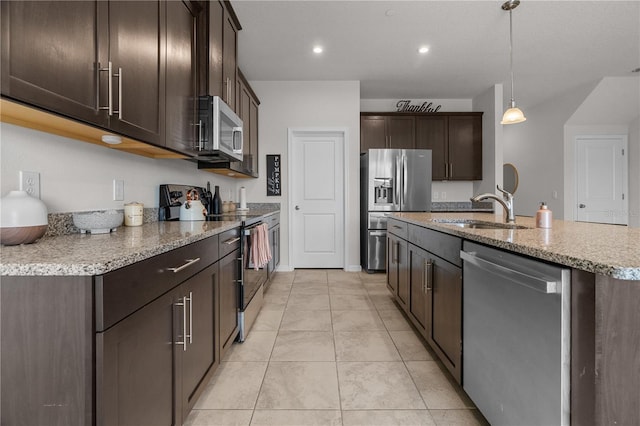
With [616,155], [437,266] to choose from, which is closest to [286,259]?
[437,266]

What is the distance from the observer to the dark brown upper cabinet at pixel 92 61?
2.76ft

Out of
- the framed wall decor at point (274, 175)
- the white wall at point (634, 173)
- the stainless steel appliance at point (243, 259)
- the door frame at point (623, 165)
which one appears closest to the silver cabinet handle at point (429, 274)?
the stainless steel appliance at point (243, 259)

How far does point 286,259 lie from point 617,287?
12.8ft

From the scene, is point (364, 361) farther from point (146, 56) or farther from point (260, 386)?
point (146, 56)

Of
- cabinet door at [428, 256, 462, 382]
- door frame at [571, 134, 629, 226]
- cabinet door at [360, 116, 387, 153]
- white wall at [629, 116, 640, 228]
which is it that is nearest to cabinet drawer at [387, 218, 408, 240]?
cabinet door at [428, 256, 462, 382]

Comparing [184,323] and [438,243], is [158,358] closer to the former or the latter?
[184,323]

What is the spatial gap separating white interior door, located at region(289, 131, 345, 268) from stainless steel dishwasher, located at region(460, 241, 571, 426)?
10.2 feet

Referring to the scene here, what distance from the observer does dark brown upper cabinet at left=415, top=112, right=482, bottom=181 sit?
489 cm

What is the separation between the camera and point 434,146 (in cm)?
490

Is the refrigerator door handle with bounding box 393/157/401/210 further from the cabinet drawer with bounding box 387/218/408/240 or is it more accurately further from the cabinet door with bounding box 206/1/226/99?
the cabinet door with bounding box 206/1/226/99

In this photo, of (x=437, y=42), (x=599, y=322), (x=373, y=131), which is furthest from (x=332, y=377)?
(x=373, y=131)

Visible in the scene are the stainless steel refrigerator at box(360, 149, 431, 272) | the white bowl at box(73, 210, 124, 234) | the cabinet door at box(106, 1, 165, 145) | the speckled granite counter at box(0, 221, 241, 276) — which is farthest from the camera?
the stainless steel refrigerator at box(360, 149, 431, 272)

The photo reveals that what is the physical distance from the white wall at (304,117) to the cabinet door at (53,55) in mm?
3270

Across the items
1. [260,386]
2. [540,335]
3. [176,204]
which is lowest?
[260,386]
